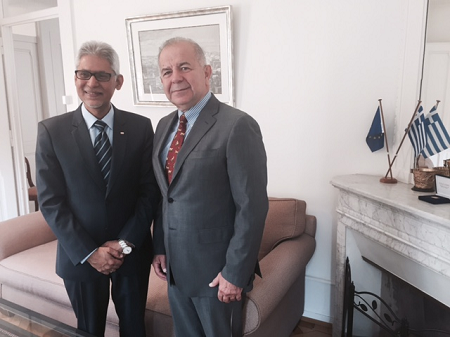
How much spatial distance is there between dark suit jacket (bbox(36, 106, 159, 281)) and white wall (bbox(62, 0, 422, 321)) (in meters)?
1.13

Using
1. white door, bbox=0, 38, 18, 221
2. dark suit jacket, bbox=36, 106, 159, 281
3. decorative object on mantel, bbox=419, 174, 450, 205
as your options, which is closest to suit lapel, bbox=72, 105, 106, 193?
dark suit jacket, bbox=36, 106, 159, 281

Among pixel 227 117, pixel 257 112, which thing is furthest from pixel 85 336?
pixel 257 112

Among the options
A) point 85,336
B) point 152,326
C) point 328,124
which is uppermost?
point 328,124

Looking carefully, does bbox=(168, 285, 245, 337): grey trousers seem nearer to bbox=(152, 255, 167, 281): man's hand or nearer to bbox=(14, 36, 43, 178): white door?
bbox=(152, 255, 167, 281): man's hand

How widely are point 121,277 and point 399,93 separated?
1.70 meters

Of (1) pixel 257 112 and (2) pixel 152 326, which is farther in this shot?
(1) pixel 257 112

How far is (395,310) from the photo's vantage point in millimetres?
2104

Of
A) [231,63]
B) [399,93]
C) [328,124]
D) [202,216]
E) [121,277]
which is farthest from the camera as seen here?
[231,63]

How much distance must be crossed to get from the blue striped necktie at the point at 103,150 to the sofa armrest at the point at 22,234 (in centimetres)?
140

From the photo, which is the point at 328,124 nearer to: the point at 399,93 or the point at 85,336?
the point at 399,93

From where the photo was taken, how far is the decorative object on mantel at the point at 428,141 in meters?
1.67

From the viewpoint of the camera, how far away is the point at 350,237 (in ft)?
6.95

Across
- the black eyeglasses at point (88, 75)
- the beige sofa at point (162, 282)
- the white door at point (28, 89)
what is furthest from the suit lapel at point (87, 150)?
the white door at point (28, 89)

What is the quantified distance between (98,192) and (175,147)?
0.36 metres
